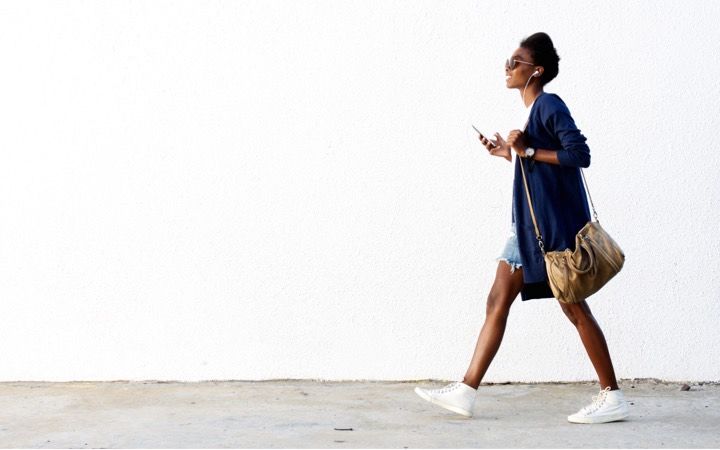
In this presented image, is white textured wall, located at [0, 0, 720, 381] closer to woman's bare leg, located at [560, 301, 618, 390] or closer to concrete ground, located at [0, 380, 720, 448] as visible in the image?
concrete ground, located at [0, 380, 720, 448]

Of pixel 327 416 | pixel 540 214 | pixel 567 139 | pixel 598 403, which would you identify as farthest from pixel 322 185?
pixel 598 403

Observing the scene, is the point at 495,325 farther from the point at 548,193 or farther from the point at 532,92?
the point at 532,92

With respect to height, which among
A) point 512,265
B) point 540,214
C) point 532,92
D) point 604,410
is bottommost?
point 604,410

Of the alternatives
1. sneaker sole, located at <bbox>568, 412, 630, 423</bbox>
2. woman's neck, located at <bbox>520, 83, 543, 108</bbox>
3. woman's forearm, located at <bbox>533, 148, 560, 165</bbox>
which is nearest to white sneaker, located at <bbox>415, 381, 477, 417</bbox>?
sneaker sole, located at <bbox>568, 412, 630, 423</bbox>

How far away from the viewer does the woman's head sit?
14.8 feet

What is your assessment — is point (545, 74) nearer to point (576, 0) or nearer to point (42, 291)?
point (576, 0)

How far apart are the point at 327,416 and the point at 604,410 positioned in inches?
42.8

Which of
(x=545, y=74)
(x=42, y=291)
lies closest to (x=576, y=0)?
(x=545, y=74)

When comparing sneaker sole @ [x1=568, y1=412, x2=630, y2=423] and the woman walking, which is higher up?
the woman walking

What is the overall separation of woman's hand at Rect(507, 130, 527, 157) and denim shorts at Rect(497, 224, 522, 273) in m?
0.33

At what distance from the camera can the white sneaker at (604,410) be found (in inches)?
175

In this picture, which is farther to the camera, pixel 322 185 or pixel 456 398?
pixel 322 185

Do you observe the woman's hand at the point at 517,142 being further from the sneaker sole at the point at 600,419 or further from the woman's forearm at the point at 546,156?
the sneaker sole at the point at 600,419

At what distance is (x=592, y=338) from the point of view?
4438 millimetres
